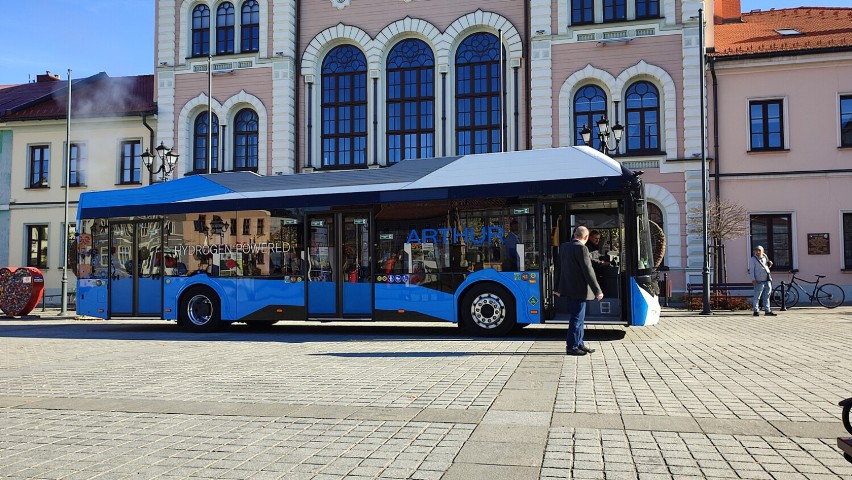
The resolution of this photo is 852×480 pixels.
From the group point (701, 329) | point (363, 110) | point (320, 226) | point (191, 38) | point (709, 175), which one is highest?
point (191, 38)

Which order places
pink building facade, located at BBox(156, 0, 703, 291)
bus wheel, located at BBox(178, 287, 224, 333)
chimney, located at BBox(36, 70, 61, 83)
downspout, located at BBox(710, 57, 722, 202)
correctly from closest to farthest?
bus wheel, located at BBox(178, 287, 224, 333), downspout, located at BBox(710, 57, 722, 202), pink building facade, located at BBox(156, 0, 703, 291), chimney, located at BBox(36, 70, 61, 83)

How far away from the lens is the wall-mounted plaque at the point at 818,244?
81.9 ft

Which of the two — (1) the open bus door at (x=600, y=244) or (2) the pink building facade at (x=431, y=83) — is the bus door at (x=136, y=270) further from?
(2) the pink building facade at (x=431, y=83)

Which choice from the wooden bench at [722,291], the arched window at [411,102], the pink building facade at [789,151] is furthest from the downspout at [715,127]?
the arched window at [411,102]

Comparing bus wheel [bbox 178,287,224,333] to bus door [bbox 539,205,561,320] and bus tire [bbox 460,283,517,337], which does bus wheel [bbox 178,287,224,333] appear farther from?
bus door [bbox 539,205,561,320]

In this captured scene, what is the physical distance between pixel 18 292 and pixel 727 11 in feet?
103

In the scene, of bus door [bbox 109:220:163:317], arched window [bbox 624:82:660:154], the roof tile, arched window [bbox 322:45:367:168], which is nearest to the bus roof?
bus door [bbox 109:220:163:317]

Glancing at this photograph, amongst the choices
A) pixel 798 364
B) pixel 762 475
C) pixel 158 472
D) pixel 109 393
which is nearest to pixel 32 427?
pixel 109 393

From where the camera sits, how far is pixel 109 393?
7.39 metres

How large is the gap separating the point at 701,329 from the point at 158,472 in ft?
42.5

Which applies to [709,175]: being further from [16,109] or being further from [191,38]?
[16,109]

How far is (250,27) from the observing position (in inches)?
1214

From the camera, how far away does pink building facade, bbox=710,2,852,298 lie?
25.1m

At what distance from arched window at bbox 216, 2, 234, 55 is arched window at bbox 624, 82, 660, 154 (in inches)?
673
